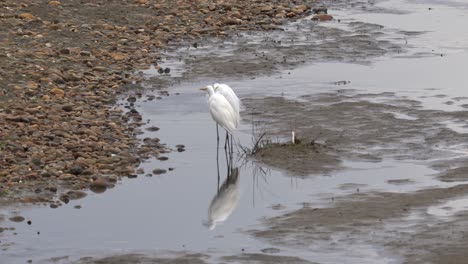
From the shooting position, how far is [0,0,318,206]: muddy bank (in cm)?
1433

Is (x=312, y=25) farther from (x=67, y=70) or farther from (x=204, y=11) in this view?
(x=67, y=70)

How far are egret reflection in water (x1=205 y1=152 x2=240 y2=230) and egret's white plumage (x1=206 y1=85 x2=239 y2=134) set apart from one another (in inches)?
29.3

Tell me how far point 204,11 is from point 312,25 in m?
2.32

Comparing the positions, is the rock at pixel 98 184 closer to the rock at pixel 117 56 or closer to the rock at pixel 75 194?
the rock at pixel 75 194

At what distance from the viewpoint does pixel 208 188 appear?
47.3 feet

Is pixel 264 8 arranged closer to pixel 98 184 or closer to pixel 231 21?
pixel 231 21

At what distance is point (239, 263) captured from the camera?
11203mm

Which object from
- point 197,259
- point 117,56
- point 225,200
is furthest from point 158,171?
point 117,56

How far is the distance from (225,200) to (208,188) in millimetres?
624

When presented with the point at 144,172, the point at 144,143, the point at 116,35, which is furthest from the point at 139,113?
the point at 116,35

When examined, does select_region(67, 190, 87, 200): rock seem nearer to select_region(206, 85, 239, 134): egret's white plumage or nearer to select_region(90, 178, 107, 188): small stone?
select_region(90, 178, 107, 188): small stone

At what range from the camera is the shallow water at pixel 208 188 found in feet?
39.3

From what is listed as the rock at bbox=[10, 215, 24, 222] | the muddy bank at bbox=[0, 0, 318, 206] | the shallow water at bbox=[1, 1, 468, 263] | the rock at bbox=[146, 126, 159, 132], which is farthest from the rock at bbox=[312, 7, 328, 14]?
the rock at bbox=[10, 215, 24, 222]

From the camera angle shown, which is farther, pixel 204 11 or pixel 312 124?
pixel 204 11
